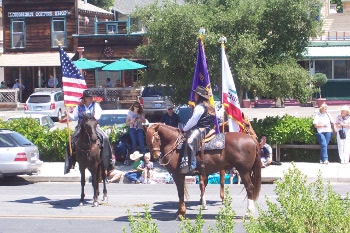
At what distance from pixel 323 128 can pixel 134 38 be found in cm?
2600

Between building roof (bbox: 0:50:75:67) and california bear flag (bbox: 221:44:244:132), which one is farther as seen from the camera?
building roof (bbox: 0:50:75:67)

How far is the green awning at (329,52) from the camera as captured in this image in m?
46.9

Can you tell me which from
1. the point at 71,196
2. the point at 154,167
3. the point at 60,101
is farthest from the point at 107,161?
the point at 60,101

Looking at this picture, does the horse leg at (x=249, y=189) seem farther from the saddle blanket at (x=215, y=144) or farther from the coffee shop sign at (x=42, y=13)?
the coffee shop sign at (x=42, y=13)

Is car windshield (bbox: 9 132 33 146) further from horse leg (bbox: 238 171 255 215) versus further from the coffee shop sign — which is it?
the coffee shop sign

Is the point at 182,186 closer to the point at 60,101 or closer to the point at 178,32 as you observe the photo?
the point at 178,32

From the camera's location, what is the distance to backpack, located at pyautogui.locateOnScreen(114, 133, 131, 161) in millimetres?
23016

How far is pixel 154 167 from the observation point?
21938 millimetres

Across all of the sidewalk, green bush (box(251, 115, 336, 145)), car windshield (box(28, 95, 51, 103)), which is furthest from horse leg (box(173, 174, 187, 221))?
car windshield (box(28, 95, 51, 103))

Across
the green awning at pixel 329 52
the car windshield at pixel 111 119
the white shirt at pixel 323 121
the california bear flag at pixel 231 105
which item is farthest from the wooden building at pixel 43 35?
the california bear flag at pixel 231 105

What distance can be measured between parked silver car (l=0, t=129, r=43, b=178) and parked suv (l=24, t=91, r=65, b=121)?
759 inches

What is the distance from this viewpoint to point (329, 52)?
156 feet

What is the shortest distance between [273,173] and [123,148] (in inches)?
188

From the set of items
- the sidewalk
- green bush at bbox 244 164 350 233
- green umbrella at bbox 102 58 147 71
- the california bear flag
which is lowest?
the sidewalk
